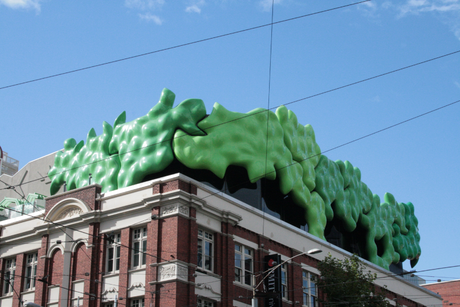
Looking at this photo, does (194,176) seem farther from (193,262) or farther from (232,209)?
(193,262)

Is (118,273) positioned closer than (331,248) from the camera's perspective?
Yes

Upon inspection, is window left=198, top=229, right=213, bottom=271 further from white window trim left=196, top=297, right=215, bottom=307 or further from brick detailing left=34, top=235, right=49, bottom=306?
brick detailing left=34, top=235, right=49, bottom=306

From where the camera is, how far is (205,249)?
→ 34.3 metres

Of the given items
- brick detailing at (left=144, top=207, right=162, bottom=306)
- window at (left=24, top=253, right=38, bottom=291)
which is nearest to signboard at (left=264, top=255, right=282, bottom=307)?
brick detailing at (left=144, top=207, right=162, bottom=306)

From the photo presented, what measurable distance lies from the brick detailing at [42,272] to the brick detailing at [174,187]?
7681mm

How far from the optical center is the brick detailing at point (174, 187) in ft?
110

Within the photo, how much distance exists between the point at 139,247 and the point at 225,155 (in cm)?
782

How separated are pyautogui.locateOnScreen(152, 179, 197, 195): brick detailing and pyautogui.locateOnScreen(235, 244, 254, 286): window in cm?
445

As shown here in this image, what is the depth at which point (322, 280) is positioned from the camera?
36969 mm

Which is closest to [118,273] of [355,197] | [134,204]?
[134,204]

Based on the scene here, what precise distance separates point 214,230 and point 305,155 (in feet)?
40.4

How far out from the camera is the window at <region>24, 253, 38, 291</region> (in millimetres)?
37469

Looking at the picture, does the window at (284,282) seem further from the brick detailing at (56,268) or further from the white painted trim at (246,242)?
the brick detailing at (56,268)

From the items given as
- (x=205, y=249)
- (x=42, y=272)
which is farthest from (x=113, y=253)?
(x=42, y=272)
